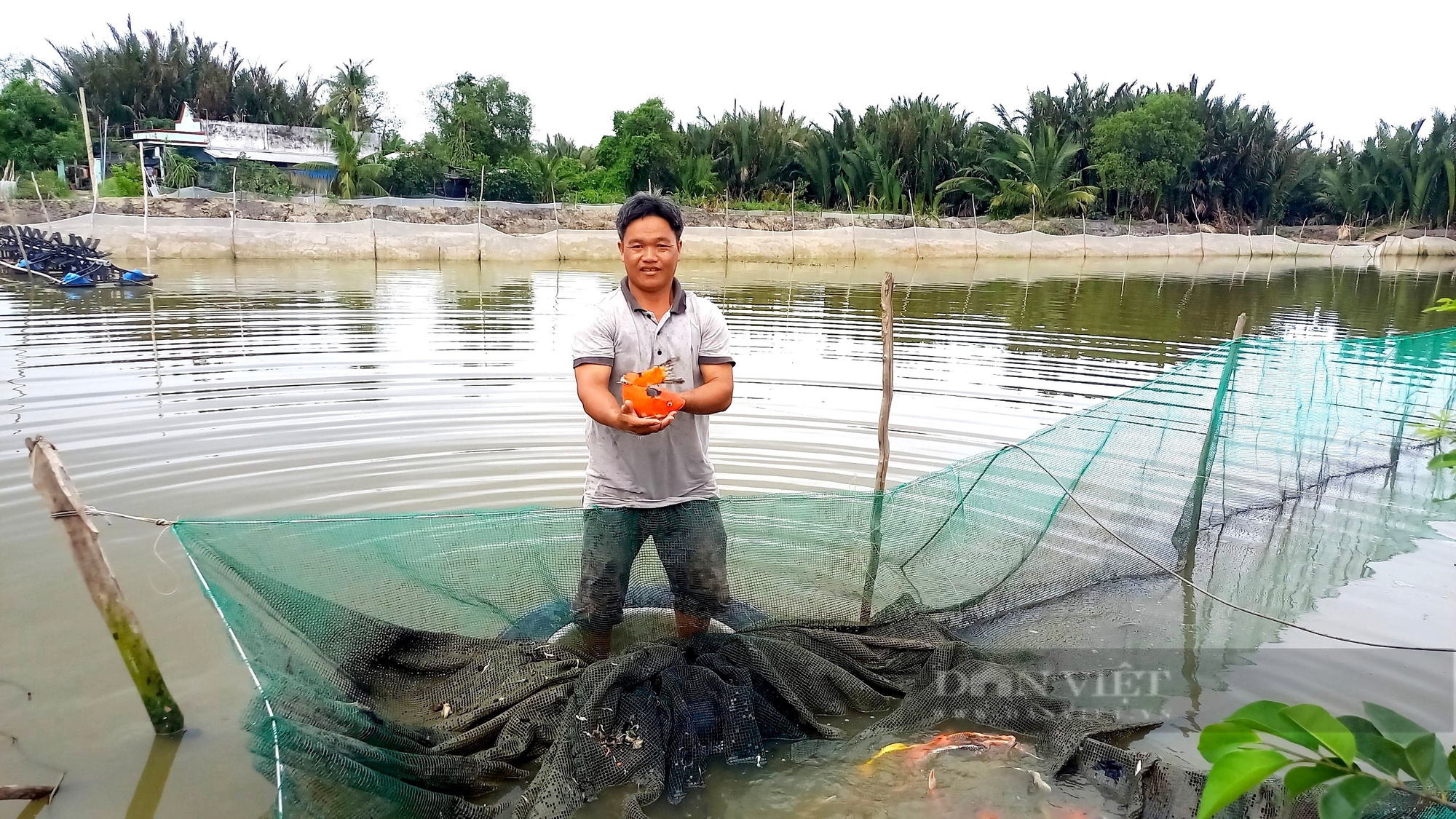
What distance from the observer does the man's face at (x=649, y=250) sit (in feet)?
9.75

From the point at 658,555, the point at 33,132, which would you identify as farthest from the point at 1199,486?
the point at 33,132

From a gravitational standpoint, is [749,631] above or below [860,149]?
below

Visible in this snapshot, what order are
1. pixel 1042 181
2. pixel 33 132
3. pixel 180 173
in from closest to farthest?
pixel 180 173, pixel 33 132, pixel 1042 181

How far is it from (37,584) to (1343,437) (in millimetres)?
7166

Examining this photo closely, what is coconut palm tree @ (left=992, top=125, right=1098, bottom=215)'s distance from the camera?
113ft

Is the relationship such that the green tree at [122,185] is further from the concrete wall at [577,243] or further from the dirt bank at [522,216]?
the concrete wall at [577,243]

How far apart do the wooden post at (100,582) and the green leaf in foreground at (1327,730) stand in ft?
9.28

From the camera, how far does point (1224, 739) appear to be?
0.85 meters

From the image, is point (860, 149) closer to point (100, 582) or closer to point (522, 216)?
point (522, 216)

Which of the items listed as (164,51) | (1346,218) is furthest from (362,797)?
(1346,218)

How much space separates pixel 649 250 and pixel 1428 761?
2.42 metres

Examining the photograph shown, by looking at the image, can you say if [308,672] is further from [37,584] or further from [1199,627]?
[1199,627]

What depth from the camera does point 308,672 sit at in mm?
2834

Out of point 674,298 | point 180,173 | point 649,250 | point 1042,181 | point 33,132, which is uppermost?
point 33,132
